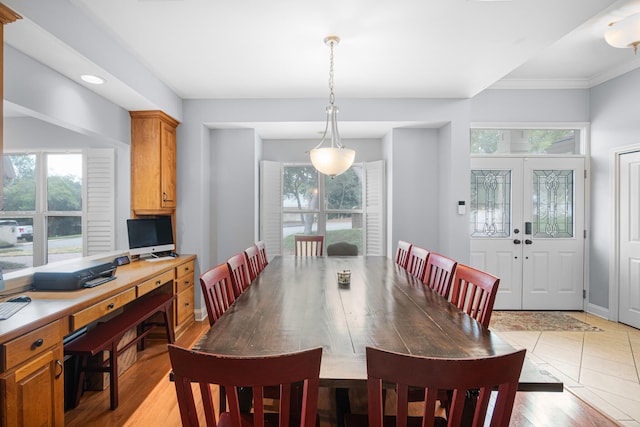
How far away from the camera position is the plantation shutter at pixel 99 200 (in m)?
3.50

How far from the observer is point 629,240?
3605mm

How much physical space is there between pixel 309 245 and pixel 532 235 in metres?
2.84

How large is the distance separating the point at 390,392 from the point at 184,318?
2278 millimetres

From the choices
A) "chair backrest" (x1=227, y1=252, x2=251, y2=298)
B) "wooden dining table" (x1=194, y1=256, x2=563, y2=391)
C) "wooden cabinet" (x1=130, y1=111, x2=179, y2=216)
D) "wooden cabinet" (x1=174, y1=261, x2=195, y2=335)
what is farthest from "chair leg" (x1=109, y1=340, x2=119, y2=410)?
"wooden cabinet" (x1=130, y1=111, x2=179, y2=216)

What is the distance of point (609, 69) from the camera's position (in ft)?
12.2

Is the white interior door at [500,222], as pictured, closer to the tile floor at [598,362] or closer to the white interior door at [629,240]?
the tile floor at [598,362]

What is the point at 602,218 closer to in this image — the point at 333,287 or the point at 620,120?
the point at 620,120

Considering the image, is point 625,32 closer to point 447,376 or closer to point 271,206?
point 447,376

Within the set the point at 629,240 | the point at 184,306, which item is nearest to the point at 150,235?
the point at 184,306

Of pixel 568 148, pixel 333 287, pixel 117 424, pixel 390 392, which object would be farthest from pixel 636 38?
pixel 117 424

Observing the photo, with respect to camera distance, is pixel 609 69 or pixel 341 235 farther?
pixel 341 235

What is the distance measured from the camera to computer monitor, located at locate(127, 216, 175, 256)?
3229 millimetres

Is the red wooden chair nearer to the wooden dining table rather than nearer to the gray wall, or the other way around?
the wooden dining table

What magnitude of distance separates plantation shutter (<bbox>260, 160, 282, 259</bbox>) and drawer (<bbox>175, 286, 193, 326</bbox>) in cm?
124
